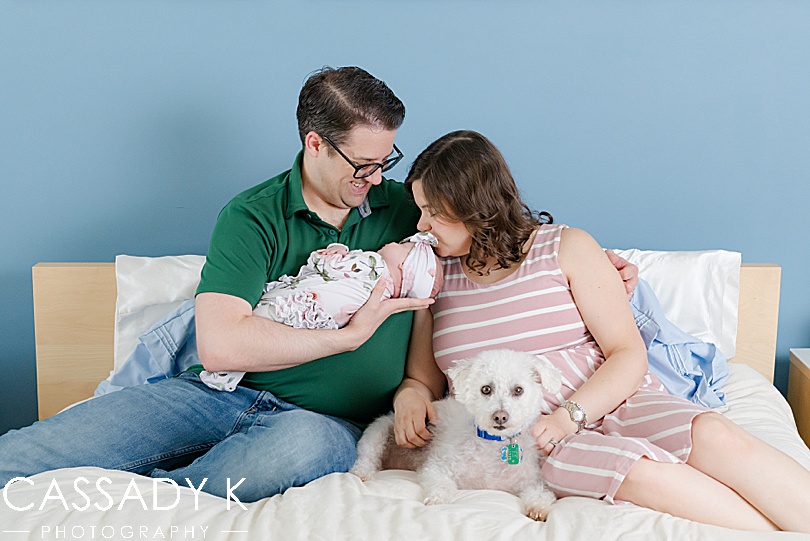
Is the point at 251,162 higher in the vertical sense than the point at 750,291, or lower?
higher

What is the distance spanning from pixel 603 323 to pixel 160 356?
1.14 metres

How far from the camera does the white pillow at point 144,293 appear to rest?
2.18 m

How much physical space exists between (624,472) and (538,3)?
1.53m

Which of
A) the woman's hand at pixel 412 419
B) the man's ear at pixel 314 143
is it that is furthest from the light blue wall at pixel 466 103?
the woman's hand at pixel 412 419

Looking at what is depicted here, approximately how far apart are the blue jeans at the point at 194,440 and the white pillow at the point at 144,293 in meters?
0.43

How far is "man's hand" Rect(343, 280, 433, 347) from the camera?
1687 mm

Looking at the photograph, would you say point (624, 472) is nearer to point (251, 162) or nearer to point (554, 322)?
point (554, 322)

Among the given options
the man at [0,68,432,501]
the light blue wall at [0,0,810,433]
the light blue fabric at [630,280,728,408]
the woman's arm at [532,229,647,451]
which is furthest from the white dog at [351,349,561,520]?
the light blue wall at [0,0,810,433]

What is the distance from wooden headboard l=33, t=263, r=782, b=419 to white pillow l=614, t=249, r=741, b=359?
11 centimetres

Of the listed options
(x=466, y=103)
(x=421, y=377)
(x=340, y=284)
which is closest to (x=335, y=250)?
(x=340, y=284)

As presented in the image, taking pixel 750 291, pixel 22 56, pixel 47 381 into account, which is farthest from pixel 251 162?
pixel 750 291

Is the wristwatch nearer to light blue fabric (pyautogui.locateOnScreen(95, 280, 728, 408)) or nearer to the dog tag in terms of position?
the dog tag

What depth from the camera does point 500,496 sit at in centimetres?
143

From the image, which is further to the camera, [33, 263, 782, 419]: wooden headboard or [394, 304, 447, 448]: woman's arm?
[33, 263, 782, 419]: wooden headboard
